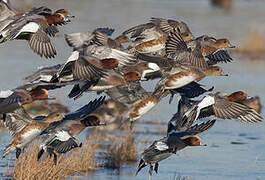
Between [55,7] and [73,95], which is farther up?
[73,95]

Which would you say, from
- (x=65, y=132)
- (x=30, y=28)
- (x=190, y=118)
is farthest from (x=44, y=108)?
(x=190, y=118)

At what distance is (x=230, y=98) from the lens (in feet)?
29.0

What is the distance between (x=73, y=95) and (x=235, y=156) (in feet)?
16.0

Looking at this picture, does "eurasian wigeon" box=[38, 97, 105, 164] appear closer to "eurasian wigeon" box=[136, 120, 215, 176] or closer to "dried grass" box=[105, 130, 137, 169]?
"eurasian wigeon" box=[136, 120, 215, 176]

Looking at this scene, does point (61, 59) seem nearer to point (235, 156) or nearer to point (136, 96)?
point (235, 156)

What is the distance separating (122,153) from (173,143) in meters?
2.98

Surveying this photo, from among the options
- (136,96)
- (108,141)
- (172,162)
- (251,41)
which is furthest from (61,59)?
(136,96)

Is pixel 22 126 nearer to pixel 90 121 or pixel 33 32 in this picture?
pixel 90 121

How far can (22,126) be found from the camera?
934 centimetres

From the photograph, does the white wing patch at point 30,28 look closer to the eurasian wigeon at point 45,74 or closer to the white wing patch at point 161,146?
the eurasian wigeon at point 45,74

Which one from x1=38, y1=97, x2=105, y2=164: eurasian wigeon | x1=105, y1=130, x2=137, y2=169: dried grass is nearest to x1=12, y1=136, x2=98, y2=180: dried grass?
x1=38, y1=97, x2=105, y2=164: eurasian wigeon

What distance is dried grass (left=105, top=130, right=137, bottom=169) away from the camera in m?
11.7

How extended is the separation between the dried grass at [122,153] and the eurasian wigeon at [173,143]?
2.55 m

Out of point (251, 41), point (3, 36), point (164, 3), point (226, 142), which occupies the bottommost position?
point (164, 3)
